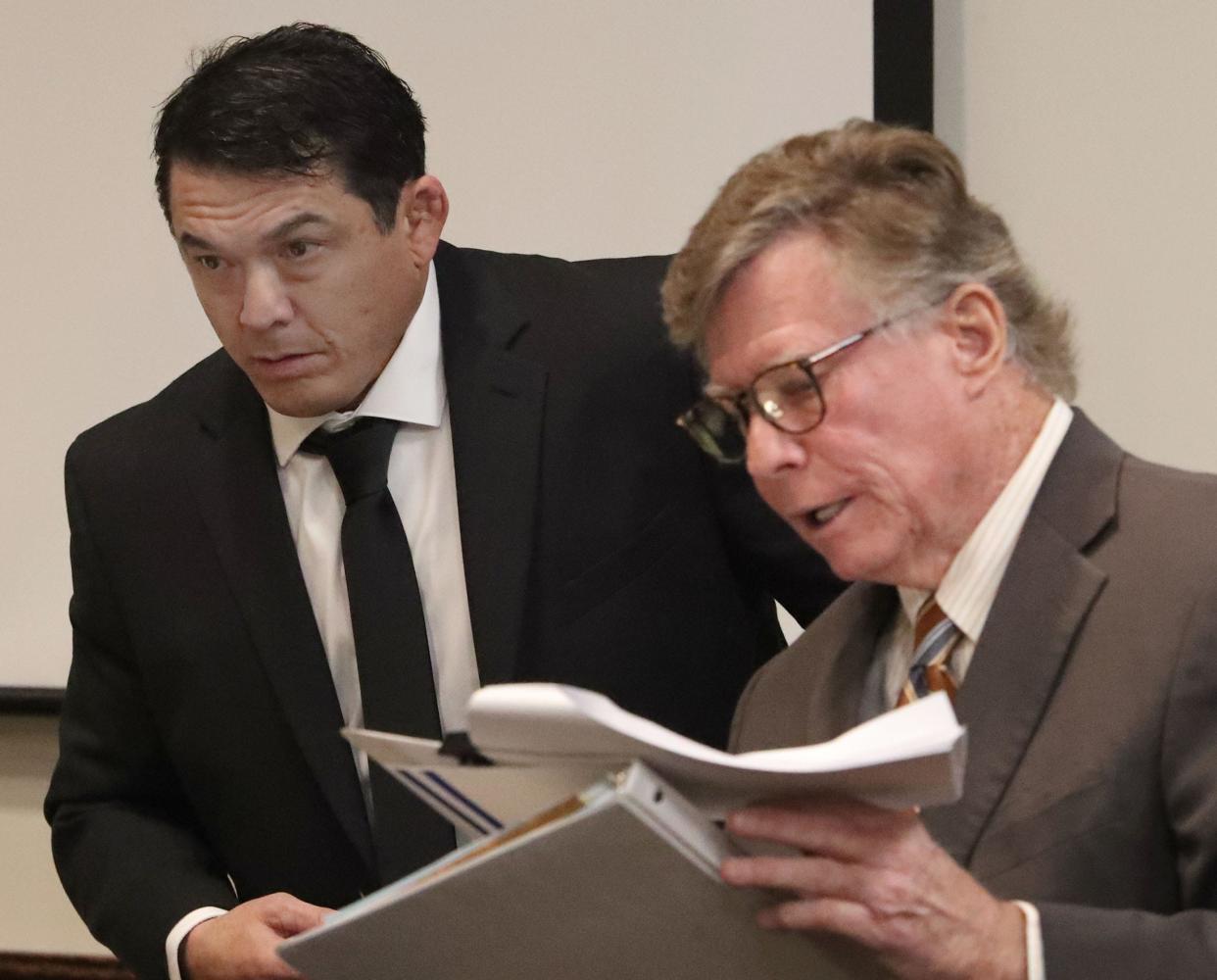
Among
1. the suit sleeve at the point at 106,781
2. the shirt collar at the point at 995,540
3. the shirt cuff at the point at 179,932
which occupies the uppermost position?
the shirt collar at the point at 995,540

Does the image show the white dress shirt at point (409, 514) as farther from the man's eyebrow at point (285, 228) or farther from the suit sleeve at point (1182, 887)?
the suit sleeve at point (1182, 887)

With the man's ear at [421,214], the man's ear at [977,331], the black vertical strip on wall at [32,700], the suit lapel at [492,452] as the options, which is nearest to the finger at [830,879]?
the man's ear at [977,331]

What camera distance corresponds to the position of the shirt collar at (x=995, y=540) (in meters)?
1.42

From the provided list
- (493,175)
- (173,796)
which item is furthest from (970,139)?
(173,796)

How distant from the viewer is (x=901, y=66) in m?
2.50

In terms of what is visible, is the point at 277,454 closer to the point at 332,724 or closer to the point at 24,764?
the point at 332,724

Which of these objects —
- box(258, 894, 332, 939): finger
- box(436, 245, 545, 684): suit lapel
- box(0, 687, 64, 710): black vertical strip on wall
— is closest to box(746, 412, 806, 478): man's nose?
box(436, 245, 545, 684): suit lapel

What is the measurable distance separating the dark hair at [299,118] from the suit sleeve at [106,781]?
505 mm

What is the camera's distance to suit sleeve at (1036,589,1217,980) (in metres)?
1.20

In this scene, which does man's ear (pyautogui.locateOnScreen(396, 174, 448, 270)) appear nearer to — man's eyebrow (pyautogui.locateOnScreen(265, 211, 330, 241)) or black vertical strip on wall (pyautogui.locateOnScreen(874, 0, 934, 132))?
man's eyebrow (pyautogui.locateOnScreen(265, 211, 330, 241))

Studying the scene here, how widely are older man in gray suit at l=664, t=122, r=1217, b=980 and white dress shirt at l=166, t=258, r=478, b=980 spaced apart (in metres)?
0.49

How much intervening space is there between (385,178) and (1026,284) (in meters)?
0.74

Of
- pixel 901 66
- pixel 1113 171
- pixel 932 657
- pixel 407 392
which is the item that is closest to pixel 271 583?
pixel 407 392

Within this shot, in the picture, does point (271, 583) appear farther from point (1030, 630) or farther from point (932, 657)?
point (1030, 630)
